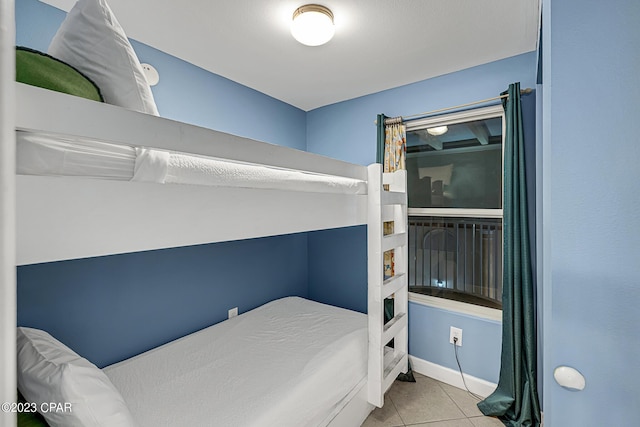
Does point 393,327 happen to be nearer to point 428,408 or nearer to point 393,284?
point 393,284

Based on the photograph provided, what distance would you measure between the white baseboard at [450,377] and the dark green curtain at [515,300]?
15 centimetres

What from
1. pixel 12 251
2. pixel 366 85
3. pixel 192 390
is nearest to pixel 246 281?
pixel 192 390

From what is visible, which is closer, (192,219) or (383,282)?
(192,219)

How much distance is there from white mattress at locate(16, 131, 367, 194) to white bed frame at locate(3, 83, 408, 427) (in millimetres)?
29

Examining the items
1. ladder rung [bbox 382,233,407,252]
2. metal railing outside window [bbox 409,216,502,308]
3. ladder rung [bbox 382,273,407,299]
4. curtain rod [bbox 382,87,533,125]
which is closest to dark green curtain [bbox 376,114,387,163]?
curtain rod [bbox 382,87,533,125]

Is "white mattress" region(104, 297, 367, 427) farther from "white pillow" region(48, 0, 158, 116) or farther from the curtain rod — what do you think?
the curtain rod

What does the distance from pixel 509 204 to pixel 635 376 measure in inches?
58.8

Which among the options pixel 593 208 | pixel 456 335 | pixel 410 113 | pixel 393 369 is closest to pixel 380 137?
pixel 410 113

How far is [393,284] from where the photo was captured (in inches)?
84.1

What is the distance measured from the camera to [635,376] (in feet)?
2.29

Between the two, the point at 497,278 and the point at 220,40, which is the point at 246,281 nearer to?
the point at 220,40

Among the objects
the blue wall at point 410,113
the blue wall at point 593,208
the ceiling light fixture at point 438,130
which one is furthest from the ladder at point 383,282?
the blue wall at point 593,208

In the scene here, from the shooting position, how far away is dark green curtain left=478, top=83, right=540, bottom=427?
191 cm

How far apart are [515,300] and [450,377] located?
0.86m
